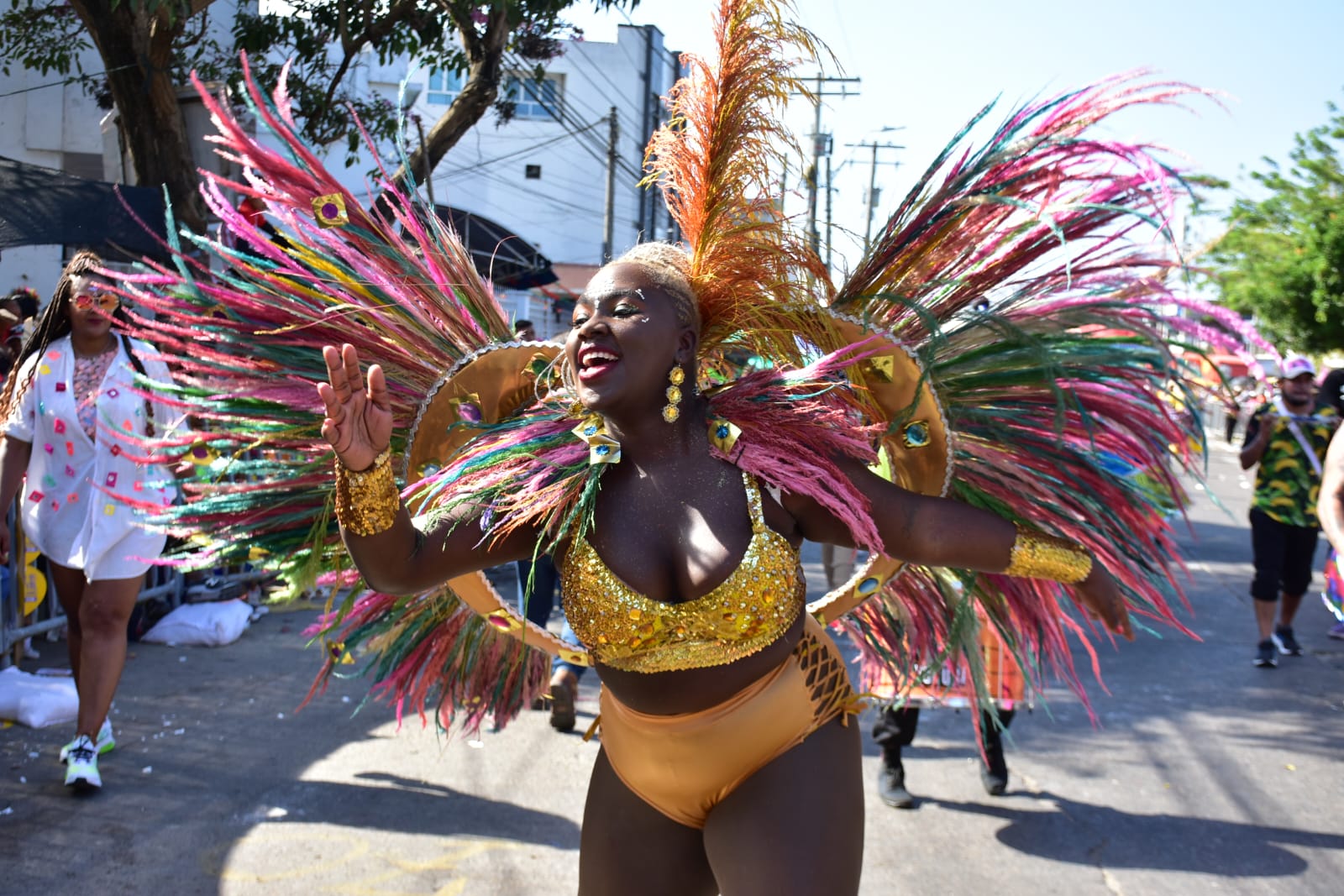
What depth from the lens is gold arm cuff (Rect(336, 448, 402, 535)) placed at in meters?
2.25

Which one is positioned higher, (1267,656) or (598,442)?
(598,442)

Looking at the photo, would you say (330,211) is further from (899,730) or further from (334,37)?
(334,37)

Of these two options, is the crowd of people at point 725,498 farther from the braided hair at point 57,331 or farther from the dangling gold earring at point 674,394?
the braided hair at point 57,331

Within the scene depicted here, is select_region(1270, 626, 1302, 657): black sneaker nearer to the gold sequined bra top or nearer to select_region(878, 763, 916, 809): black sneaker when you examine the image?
select_region(878, 763, 916, 809): black sneaker

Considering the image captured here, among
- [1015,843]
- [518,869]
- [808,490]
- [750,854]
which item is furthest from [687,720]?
[1015,843]

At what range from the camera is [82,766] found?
4434 millimetres

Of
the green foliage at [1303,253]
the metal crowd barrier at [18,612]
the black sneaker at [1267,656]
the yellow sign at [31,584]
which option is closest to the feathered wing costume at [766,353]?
the metal crowd barrier at [18,612]

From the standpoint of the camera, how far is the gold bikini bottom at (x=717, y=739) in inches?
94.5

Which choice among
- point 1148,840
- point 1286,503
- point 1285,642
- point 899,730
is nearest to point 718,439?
point 899,730

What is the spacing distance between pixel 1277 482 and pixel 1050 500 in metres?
5.42

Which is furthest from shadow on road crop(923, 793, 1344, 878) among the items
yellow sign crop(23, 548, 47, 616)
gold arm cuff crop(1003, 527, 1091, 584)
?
yellow sign crop(23, 548, 47, 616)

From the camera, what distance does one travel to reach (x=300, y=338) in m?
2.83

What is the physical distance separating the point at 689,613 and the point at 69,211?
584cm

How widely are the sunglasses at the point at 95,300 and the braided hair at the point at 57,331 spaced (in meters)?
0.06
